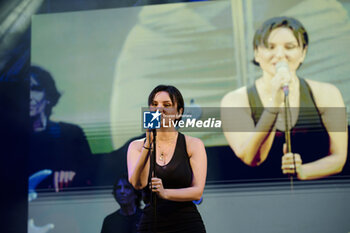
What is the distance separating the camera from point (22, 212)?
3.84m

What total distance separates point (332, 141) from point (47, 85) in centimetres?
303

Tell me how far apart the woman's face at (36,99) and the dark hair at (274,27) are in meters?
2.30

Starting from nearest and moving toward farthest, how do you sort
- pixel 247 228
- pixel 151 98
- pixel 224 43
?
pixel 151 98, pixel 247 228, pixel 224 43

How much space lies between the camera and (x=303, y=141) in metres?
3.55

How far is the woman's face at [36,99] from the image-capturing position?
12.8 ft

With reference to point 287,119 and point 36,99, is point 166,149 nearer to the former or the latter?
point 287,119

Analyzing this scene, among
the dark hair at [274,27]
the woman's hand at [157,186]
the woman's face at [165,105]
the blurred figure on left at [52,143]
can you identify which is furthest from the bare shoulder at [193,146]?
the blurred figure on left at [52,143]

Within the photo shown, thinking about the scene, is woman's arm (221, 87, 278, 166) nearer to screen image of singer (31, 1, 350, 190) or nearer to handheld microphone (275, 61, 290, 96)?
screen image of singer (31, 1, 350, 190)

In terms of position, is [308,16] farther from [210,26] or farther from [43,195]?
Result: [43,195]

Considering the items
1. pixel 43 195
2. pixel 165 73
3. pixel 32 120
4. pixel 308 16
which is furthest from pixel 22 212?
pixel 308 16

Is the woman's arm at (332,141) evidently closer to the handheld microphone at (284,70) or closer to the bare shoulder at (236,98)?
the handheld microphone at (284,70)

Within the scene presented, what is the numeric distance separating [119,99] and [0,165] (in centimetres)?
151

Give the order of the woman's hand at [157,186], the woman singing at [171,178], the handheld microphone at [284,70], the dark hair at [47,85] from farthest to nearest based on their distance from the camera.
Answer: the dark hair at [47,85] < the handheld microphone at [284,70] < the woman singing at [171,178] < the woman's hand at [157,186]

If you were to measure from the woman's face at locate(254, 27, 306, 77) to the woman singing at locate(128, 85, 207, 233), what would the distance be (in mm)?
1853
